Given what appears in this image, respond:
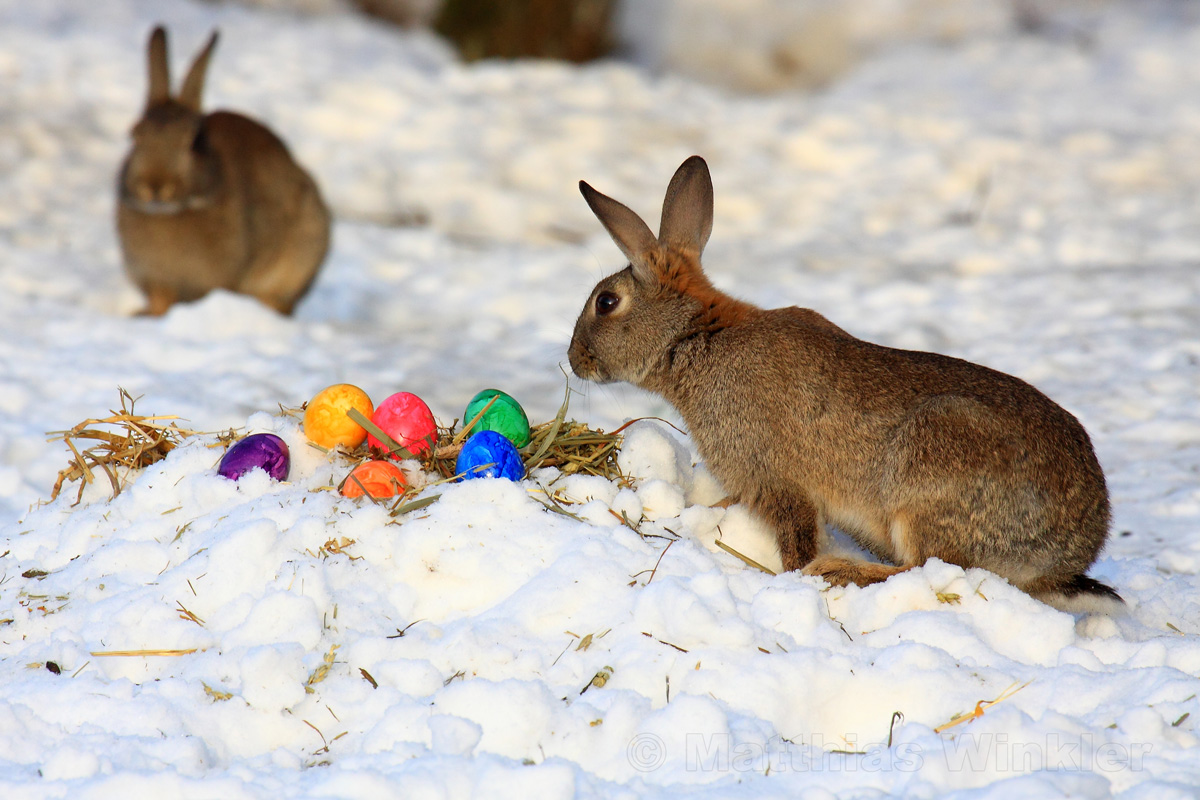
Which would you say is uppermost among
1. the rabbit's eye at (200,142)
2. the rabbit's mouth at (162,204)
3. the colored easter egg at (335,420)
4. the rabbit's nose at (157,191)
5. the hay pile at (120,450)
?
the rabbit's eye at (200,142)

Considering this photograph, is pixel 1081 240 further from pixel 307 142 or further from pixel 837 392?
pixel 307 142

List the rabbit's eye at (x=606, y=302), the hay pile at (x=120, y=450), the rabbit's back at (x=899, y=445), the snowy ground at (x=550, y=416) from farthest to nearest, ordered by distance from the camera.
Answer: the rabbit's eye at (x=606, y=302)
the hay pile at (x=120, y=450)
the rabbit's back at (x=899, y=445)
the snowy ground at (x=550, y=416)

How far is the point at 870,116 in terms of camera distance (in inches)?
359

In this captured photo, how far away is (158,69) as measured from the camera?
6094 millimetres

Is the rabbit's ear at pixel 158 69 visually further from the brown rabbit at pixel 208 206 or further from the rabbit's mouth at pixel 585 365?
the rabbit's mouth at pixel 585 365

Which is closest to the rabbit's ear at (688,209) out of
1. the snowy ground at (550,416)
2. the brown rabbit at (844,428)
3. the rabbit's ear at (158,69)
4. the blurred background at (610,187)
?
the brown rabbit at (844,428)

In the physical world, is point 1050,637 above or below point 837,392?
below

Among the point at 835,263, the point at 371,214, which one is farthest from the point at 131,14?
the point at 835,263

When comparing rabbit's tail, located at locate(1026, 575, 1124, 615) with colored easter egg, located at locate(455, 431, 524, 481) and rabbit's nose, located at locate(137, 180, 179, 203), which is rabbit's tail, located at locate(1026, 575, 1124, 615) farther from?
rabbit's nose, located at locate(137, 180, 179, 203)

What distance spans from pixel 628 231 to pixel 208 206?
3.55 metres

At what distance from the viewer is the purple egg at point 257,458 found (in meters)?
3.11

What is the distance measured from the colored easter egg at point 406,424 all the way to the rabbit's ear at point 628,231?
0.81 meters

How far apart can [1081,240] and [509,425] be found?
→ 494cm

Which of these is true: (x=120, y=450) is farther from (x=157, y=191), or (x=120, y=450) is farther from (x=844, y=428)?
(x=157, y=191)
